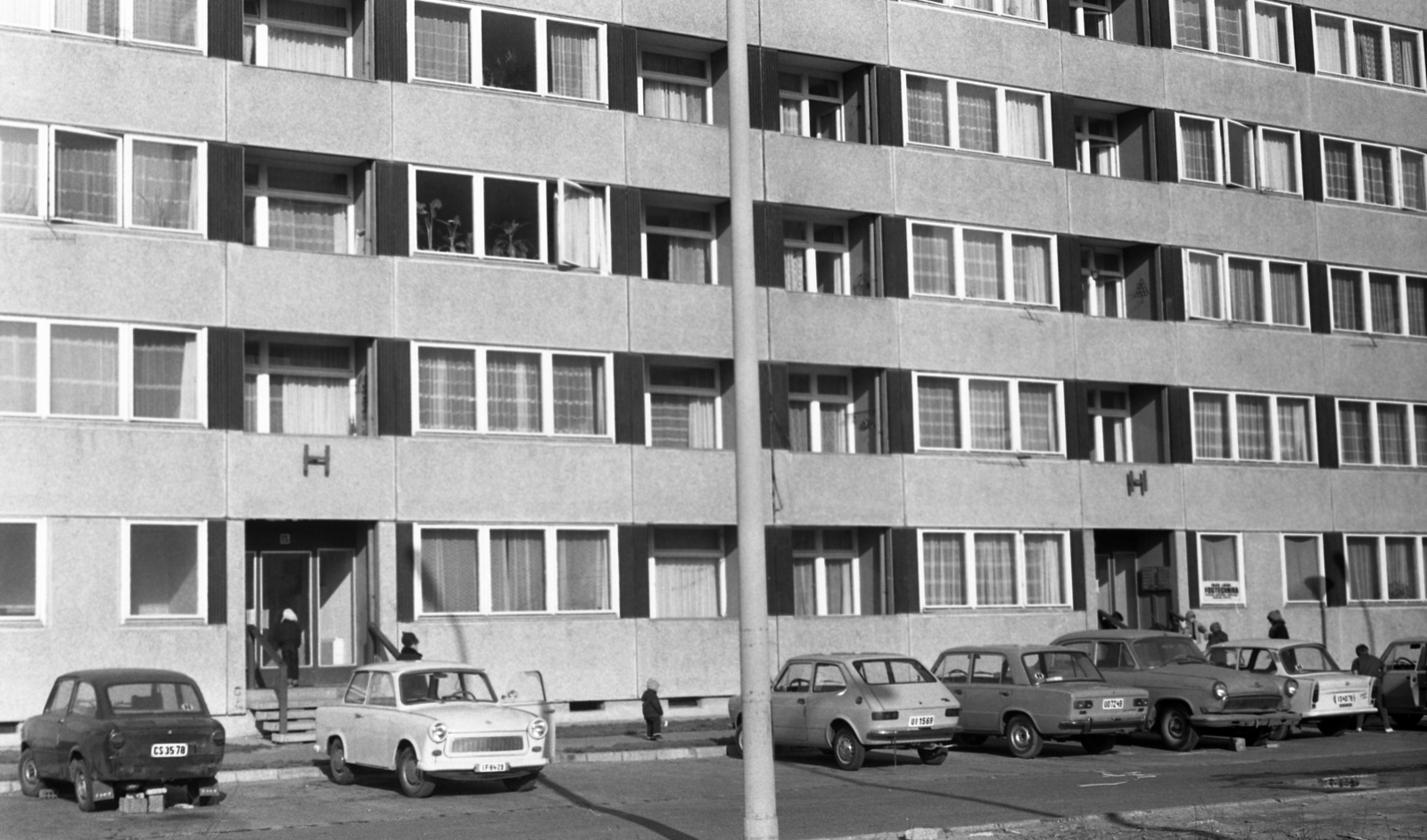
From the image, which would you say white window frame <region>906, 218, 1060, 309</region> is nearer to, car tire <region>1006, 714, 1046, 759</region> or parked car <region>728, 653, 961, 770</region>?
car tire <region>1006, 714, 1046, 759</region>

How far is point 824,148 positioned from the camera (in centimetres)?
3488

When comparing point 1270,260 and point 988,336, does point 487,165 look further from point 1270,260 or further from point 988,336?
point 1270,260

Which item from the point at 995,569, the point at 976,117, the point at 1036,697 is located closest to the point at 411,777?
the point at 1036,697

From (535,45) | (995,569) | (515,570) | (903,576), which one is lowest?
(903,576)

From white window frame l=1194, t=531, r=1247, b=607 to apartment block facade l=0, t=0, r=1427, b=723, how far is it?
183mm

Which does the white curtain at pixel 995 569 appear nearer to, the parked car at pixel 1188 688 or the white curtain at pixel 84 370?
the parked car at pixel 1188 688

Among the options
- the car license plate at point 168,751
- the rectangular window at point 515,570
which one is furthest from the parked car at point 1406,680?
the car license plate at point 168,751

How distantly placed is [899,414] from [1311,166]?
14.2 meters

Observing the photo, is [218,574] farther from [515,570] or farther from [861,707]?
[861,707]

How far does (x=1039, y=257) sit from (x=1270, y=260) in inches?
271

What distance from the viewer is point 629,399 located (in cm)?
3206

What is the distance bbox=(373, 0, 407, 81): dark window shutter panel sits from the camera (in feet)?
99.3

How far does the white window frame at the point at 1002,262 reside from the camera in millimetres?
35875

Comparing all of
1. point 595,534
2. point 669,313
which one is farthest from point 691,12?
point 595,534
